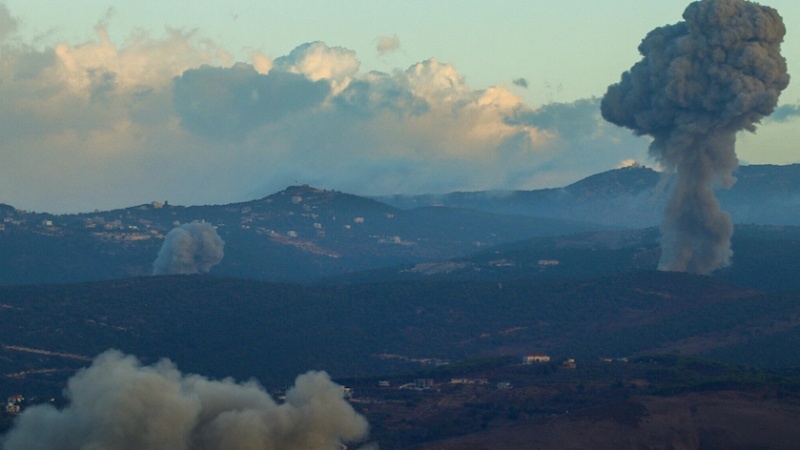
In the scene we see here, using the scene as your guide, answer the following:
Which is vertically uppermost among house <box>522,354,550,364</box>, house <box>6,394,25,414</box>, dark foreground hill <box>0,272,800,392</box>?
dark foreground hill <box>0,272,800,392</box>

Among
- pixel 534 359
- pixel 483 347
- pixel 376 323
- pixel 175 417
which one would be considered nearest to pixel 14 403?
pixel 175 417

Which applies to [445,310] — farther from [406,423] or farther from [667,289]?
[406,423]

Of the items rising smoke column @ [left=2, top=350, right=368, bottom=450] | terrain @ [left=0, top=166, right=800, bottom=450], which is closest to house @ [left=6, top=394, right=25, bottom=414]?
terrain @ [left=0, top=166, right=800, bottom=450]

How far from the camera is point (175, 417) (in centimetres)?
8644

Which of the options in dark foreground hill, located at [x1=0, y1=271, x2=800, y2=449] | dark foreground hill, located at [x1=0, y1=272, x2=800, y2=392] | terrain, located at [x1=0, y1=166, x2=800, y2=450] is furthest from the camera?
dark foreground hill, located at [x1=0, y1=272, x2=800, y2=392]

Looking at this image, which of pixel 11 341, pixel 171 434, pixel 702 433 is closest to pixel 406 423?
pixel 702 433

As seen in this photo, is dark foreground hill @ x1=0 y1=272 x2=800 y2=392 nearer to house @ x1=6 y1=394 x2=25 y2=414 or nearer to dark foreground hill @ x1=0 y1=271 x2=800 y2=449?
dark foreground hill @ x1=0 y1=271 x2=800 y2=449

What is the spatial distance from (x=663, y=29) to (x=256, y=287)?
184 ft

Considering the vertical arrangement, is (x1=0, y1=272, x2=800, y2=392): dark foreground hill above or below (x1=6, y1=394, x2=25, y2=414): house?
above

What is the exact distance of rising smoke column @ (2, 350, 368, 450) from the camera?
8575 centimetres

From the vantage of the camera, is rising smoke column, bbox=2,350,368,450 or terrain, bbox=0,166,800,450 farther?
terrain, bbox=0,166,800,450

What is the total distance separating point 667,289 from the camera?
6900 inches

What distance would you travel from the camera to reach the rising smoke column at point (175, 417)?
3376 inches

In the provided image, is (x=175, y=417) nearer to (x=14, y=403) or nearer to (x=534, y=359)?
(x=14, y=403)
